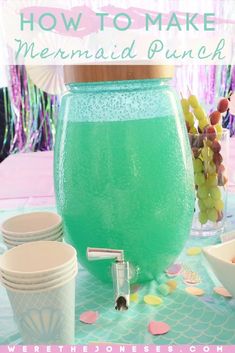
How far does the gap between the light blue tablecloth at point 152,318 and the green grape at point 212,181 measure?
192 millimetres

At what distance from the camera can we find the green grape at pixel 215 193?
83cm

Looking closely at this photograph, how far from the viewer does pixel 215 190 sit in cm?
83

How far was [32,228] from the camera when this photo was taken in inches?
26.3

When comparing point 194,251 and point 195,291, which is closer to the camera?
point 195,291

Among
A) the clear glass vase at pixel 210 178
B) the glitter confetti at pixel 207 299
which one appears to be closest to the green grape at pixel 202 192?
the clear glass vase at pixel 210 178

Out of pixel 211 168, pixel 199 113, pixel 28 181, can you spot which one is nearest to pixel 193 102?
pixel 199 113

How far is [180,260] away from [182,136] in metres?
0.24

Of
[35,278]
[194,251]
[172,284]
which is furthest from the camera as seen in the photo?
[194,251]

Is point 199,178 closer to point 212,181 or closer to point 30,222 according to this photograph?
point 212,181

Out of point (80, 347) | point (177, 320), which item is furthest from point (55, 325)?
point (177, 320)

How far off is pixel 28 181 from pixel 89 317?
763 mm

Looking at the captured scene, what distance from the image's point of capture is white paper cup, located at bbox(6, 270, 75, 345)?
49 cm

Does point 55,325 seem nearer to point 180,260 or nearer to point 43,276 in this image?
point 43,276

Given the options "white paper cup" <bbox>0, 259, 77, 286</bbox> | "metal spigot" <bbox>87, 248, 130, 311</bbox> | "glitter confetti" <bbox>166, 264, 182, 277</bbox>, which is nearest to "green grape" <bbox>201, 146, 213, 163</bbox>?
"glitter confetti" <bbox>166, 264, 182, 277</bbox>
